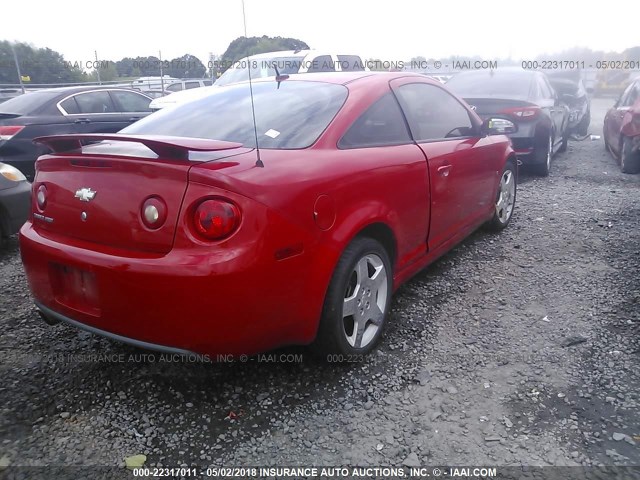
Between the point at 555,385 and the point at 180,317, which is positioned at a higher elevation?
the point at 180,317

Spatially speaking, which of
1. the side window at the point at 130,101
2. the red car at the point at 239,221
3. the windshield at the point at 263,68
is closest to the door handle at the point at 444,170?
the red car at the point at 239,221

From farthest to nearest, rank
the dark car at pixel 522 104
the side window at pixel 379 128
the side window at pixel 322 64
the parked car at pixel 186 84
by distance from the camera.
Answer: the parked car at pixel 186 84
the side window at pixel 322 64
the dark car at pixel 522 104
the side window at pixel 379 128

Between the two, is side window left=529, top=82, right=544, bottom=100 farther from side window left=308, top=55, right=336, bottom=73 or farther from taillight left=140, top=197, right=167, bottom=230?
taillight left=140, top=197, right=167, bottom=230

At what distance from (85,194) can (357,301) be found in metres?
1.36

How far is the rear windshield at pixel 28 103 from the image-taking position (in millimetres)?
6648

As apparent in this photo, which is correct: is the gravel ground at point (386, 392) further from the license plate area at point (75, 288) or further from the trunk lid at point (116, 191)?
the trunk lid at point (116, 191)

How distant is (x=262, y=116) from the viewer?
273cm

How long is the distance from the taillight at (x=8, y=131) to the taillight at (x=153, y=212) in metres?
5.26

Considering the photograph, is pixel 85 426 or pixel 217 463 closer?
pixel 217 463

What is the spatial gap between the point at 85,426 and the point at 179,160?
1209 mm

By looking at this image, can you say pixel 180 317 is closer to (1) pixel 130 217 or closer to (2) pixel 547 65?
(1) pixel 130 217

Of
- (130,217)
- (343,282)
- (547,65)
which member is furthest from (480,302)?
(547,65)

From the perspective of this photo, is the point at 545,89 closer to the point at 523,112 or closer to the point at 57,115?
the point at 523,112

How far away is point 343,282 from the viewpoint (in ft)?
7.91
